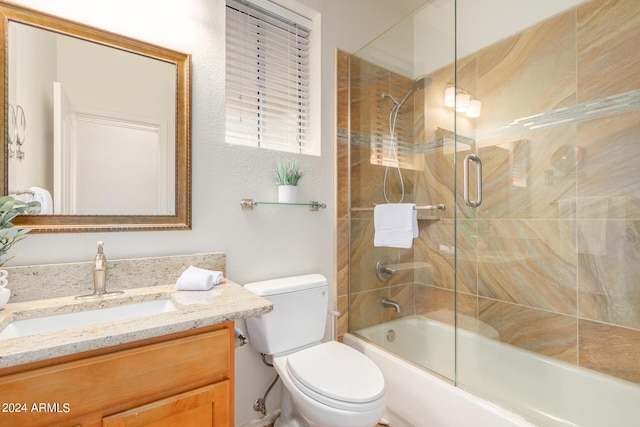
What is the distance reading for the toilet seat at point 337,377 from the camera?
1.14 meters

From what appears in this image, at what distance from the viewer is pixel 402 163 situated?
195 centimetres

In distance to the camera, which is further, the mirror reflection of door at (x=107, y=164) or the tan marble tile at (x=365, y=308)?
the tan marble tile at (x=365, y=308)

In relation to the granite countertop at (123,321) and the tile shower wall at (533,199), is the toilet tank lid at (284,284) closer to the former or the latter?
the granite countertop at (123,321)

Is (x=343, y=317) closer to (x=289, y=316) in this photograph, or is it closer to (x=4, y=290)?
(x=289, y=316)

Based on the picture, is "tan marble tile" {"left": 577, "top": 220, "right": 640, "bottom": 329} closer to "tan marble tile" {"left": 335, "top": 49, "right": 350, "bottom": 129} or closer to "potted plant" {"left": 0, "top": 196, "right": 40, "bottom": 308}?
"tan marble tile" {"left": 335, "top": 49, "right": 350, "bottom": 129}

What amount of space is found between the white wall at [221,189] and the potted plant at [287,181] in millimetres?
62

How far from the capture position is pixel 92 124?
4.00ft

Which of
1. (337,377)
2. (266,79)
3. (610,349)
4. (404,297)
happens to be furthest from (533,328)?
(266,79)

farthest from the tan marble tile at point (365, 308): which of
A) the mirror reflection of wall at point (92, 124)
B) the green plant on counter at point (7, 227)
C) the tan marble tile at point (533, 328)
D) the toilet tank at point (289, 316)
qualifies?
the green plant on counter at point (7, 227)

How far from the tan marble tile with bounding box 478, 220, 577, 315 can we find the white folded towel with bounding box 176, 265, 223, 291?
5.05 ft

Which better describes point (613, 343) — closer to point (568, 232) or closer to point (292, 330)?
point (568, 232)

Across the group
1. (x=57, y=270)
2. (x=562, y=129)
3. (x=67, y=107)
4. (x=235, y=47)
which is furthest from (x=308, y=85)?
(x=57, y=270)

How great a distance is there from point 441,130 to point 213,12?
136 centimetres

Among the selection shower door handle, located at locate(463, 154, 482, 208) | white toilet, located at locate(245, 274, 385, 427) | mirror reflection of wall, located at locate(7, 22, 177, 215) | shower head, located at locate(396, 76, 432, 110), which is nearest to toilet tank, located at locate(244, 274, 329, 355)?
white toilet, located at locate(245, 274, 385, 427)
